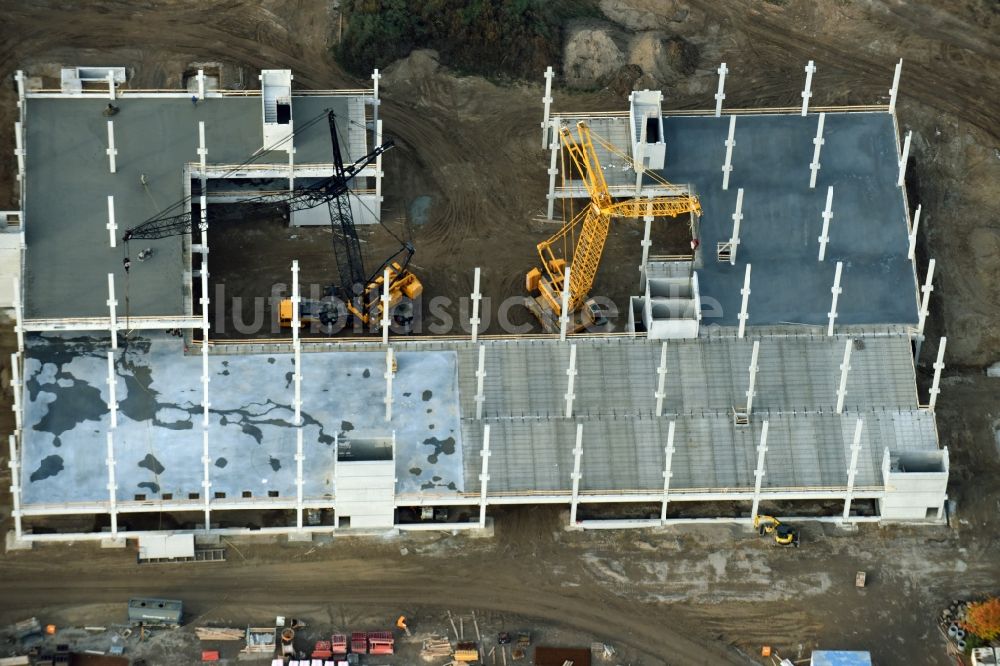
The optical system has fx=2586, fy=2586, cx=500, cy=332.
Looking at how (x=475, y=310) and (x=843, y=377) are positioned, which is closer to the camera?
(x=843, y=377)

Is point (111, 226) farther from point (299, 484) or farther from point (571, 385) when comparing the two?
point (571, 385)

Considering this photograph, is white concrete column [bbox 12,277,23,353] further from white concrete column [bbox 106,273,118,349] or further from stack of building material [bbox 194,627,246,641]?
stack of building material [bbox 194,627,246,641]

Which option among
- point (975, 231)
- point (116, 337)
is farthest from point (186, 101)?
point (975, 231)

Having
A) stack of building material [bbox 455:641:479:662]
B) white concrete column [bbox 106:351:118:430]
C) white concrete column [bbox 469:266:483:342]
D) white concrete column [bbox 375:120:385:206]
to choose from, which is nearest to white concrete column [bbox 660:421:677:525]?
white concrete column [bbox 469:266:483:342]

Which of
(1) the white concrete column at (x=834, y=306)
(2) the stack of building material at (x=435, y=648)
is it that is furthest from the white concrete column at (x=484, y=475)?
(1) the white concrete column at (x=834, y=306)

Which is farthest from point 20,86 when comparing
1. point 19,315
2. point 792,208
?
point 792,208

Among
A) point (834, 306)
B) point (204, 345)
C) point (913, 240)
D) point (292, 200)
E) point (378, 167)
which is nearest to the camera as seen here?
point (204, 345)
